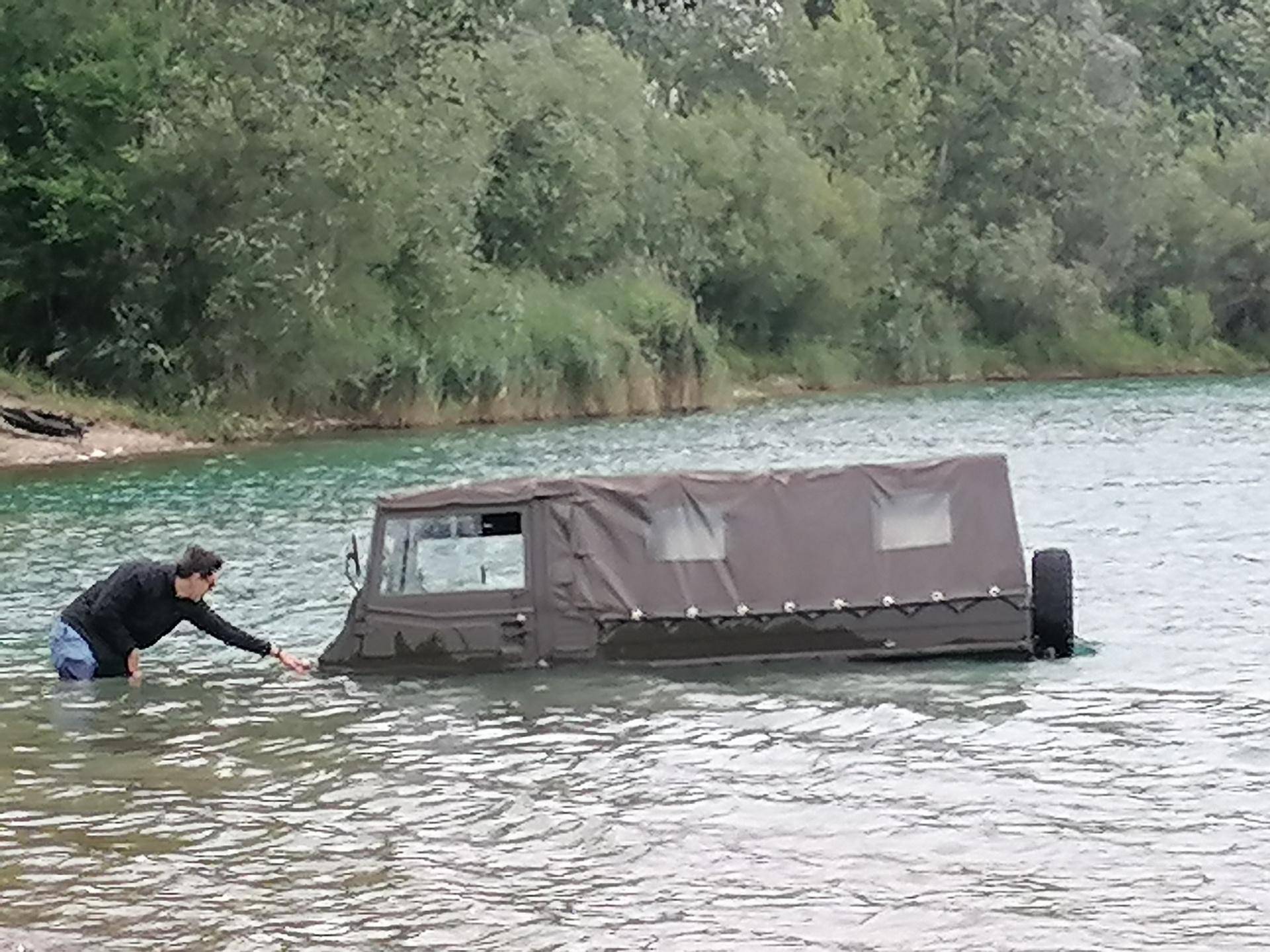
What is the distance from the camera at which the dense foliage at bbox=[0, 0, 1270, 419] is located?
6203 cm

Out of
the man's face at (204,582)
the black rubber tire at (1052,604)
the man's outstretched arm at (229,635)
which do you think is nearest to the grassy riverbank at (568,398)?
the man's outstretched arm at (229,635)

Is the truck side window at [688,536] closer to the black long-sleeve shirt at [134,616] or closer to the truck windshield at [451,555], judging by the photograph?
the truck windshield at [451,555]

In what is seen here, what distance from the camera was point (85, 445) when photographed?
5581 cm

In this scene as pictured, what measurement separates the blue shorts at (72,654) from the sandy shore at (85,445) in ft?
102

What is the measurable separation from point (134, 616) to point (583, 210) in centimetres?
5428

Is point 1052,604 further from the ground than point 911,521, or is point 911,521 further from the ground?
point 911,521

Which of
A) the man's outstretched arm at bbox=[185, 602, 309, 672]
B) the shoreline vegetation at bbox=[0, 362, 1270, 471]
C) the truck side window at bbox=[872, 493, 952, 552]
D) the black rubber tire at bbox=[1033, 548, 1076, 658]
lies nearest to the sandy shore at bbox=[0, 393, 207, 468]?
the shoreline vegetation at bbox=[0, 362, 1270, 471]

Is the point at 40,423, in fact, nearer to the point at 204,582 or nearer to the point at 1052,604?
the point at 204,582

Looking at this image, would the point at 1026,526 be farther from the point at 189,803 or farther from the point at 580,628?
the point at 189,803

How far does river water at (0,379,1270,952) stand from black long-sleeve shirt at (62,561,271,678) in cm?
55

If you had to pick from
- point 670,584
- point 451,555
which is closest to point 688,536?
point 670,584

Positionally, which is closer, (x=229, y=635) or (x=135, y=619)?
(x=229, y=635)

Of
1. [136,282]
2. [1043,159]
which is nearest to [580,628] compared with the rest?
[136,282]

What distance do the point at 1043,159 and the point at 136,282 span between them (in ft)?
167
